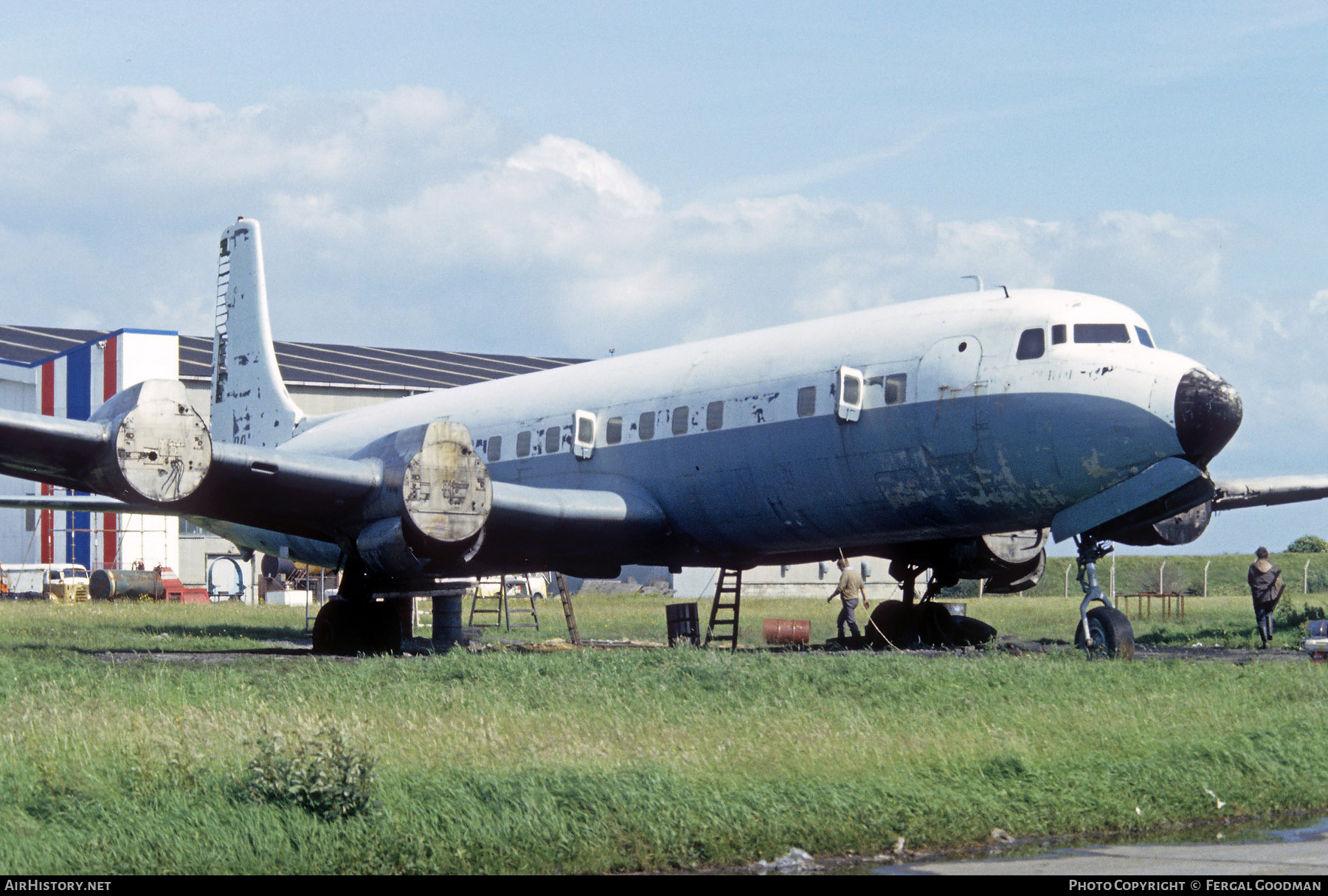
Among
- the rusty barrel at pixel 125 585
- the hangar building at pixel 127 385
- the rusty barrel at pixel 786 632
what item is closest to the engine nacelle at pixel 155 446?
the rusty barrel at pixel 786 632

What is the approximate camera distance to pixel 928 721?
443 inches

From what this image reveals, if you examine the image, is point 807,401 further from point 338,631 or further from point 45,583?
point 45,583

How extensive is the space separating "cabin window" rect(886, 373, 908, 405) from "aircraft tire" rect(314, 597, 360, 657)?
8.04 meters

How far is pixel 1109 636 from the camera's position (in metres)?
15.6

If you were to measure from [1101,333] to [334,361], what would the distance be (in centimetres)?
5371

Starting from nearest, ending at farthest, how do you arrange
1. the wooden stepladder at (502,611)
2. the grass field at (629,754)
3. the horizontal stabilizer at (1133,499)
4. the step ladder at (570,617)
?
the grass field at (629,754)
the horizontal stabilizer at (1133,499)
the step ladder at (570,617)
the wooden stepladder at (502,611)

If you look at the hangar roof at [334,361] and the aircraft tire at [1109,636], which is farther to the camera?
the hangar roof at [334,361]

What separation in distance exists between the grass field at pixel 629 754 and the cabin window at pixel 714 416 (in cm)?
377

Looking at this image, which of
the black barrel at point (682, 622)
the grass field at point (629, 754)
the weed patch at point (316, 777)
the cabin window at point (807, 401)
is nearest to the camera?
the grass field at point (629, 754)

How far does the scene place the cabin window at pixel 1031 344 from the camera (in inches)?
614

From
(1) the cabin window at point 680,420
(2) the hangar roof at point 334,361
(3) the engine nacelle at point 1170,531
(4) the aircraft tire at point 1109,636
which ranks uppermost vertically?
(2) the hangar roof at point 334,361

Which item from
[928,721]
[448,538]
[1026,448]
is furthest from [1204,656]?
[448,538]

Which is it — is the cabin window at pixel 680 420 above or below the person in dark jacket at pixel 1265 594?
above

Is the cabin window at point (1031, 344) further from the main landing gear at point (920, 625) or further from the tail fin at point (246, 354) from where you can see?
the tail fin at point (246, 354)
